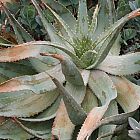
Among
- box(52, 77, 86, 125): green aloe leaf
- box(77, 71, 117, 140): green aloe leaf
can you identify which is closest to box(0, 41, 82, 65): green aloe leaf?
box(77, 71, 117, 140): green aloe leaf

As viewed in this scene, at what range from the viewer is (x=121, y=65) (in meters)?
1.75

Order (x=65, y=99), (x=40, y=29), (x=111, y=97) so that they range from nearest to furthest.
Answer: (x=65, y=99)
(x=111, y=97)
(x=40, y=29)

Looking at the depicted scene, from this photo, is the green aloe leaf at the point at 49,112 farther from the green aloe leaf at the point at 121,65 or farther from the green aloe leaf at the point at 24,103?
the green aloe leaf at the point at 121,65

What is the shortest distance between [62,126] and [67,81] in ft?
0.58

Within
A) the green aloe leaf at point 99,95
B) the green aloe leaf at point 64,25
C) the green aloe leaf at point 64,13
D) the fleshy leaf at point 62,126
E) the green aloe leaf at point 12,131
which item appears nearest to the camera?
the green aloe leaf at point 99,95

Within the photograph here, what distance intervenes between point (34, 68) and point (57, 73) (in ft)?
0.40

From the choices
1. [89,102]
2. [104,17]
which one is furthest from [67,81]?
[104,17]

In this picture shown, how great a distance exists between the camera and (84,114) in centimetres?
157

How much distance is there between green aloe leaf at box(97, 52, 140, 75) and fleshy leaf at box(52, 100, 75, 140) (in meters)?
0.23

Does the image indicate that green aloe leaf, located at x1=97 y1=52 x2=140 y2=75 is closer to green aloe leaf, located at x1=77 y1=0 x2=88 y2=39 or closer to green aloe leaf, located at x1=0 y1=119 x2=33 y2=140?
green aloe leaf, located at x1=77 y1=0 x2=88 y2=39

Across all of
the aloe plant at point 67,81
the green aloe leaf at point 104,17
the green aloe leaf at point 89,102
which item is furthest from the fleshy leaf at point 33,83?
the green aloe leaf at point 104,17

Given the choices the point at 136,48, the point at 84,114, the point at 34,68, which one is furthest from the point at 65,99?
the point at 136,48

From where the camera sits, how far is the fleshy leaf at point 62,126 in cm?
160

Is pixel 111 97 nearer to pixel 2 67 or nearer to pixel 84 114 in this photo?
pixel 84 114
